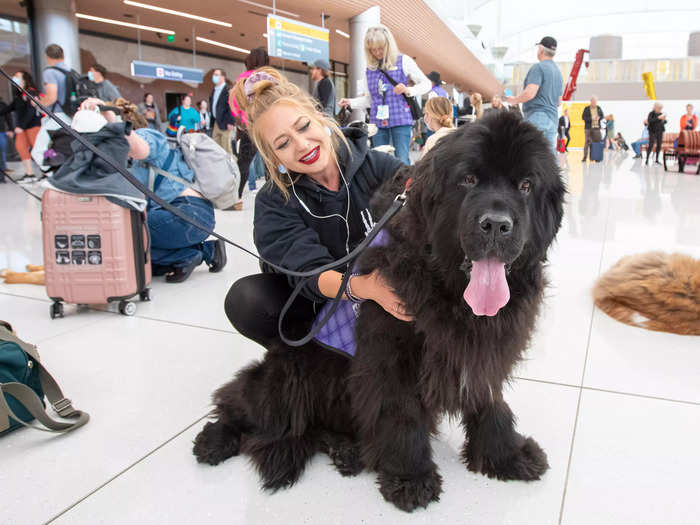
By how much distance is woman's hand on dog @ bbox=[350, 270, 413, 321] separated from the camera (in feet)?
4.43

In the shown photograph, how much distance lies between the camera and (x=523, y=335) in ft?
4.52

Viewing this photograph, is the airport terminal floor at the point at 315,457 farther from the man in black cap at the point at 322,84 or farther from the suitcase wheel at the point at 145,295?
the man in black cap at the point at 322,84

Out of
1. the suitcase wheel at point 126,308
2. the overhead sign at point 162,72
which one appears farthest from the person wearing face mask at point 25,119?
the suitcase wheel at point 126,308

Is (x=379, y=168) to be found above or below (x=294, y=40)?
below

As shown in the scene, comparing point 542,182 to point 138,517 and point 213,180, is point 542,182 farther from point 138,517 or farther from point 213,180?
point 213,180

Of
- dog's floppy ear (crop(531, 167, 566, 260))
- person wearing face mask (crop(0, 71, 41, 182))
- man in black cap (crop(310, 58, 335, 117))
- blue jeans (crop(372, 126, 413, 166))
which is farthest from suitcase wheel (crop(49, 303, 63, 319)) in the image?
person wearing face mask (crop(0, 71, 41, 182))

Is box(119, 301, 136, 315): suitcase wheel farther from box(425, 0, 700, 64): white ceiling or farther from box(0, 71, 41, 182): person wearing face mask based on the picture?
box(425, 0, 700, 64): white ceiling

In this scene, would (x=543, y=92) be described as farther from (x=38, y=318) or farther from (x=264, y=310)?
(x=38, y=318)

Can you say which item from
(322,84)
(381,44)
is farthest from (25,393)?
(322,84)

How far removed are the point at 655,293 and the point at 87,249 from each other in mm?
3196

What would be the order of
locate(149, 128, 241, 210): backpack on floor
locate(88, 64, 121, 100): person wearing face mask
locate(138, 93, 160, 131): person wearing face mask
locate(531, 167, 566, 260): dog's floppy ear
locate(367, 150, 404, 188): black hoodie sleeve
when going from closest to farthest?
locate(531, 167, 566, 260): dog's floppy ear < locate(367, 150, 404, 188): black hoodie sleeve < locate(149, 128, 241, 210): backpack on floor < locate(88, 64, 121, 100): person wearing face mask < locate(138, 93, 160, 131): person wearing face mask

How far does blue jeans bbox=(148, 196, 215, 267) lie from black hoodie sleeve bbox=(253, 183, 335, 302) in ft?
6.60

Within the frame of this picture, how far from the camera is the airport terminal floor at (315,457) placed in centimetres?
142

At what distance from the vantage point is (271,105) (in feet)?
5.63
